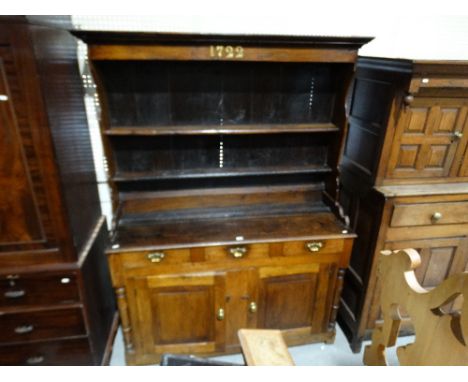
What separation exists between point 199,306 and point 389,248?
1065 millimetres

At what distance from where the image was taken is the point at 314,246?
168 centimetres

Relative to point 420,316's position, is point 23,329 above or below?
below

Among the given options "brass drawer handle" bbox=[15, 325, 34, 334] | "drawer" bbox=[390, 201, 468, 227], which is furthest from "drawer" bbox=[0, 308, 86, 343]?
"drawer" bbox=[390, 201, 468, 227]


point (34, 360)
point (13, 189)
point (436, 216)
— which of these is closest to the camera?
point (13, 189)

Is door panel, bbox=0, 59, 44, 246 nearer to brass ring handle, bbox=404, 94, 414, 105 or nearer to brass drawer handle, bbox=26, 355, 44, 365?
brass drawer handle, bbox=26, 355, 44, 365

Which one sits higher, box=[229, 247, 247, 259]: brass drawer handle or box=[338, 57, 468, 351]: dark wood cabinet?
box=[338, 57, 468, 351]: dark wood cabinet

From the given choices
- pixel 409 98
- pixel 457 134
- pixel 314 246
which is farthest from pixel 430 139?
pixel 314 246

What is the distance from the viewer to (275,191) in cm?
198

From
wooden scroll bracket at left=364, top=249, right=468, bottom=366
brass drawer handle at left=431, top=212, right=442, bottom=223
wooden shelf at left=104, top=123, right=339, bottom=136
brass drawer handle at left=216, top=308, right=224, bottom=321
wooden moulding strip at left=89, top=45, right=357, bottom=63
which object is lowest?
brass drawer handle at left=216, top=308, right=224, bottom=321

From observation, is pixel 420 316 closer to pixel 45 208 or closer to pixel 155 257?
pixel 155 257

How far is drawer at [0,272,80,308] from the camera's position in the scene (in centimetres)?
143

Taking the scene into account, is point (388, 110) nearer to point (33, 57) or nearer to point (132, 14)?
point (132, 14)

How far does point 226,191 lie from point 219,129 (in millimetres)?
414

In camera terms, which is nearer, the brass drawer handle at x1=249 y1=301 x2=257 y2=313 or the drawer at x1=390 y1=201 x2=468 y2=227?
the drawer at x1=390 y1=201 x2=468 y2=227
